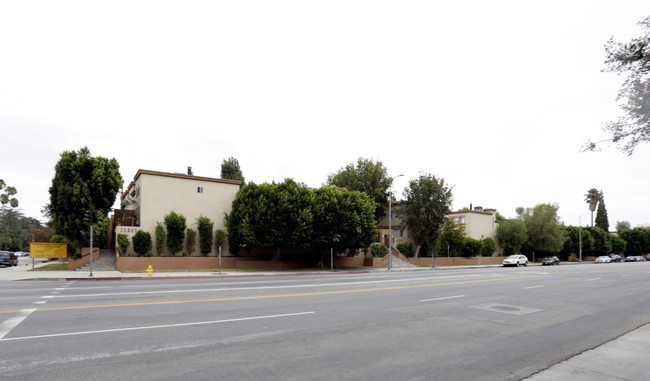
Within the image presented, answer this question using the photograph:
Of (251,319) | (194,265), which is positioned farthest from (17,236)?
(251,319)

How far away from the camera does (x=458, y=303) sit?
13000 millimetres

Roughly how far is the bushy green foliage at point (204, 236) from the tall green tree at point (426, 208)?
24.1 meters

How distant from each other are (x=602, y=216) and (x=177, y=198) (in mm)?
97852

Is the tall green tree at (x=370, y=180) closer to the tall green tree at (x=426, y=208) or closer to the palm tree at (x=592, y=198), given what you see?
the tall green tree at (x=426, y=208)

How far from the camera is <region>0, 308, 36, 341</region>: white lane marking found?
774 cm

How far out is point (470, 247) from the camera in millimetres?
53656

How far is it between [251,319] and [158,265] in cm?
2334

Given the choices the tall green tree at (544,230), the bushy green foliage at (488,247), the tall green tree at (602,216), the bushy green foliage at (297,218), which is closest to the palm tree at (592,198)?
the tall green tree at (602,216)

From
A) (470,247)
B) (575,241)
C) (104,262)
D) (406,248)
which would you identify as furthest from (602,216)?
(104,262)

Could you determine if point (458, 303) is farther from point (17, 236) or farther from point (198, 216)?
point (17, 236)

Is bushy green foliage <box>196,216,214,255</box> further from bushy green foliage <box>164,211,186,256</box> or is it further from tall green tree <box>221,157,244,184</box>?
tall green tree <box>221,157,244,184</box>

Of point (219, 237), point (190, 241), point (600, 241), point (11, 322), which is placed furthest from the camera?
point (600, 241)

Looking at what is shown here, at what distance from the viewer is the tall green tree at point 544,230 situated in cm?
5984

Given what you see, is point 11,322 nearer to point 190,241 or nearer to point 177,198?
point 190,241
